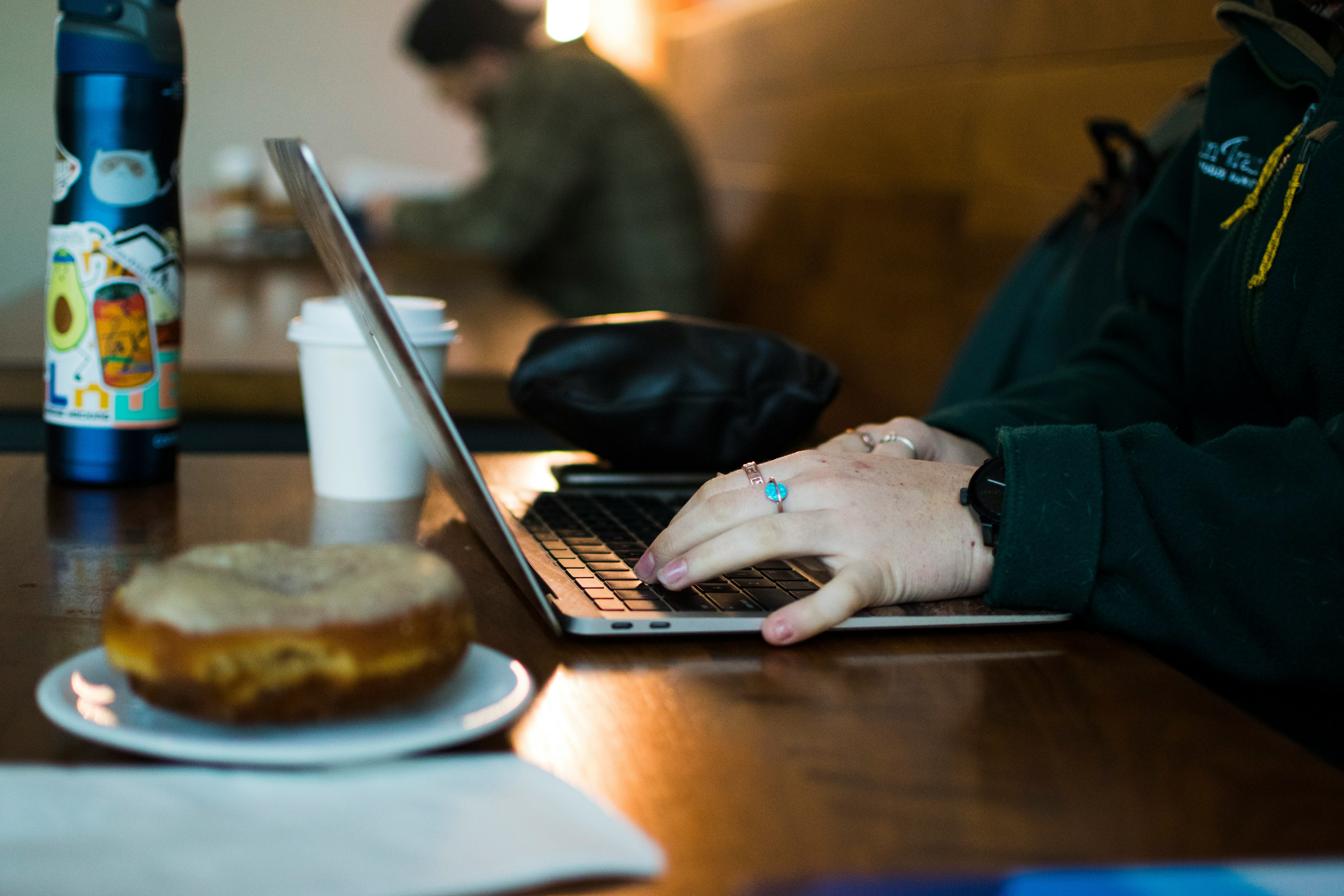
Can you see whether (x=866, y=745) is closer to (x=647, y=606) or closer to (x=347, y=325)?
(x=647, y=606)

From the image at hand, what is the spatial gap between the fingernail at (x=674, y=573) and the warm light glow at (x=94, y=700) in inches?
9.8

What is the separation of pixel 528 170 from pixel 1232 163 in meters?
2.22

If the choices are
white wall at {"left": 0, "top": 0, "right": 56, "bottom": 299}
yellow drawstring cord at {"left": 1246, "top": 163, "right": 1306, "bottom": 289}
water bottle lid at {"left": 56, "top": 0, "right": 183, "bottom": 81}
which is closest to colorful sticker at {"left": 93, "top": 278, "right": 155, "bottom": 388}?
water bottle lid at {"left": 56, "top": 0, "right": 183, "bottom": 81}

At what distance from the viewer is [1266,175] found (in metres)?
0.80

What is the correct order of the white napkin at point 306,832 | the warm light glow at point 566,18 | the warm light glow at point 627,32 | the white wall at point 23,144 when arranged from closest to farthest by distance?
the white napkin at point 306,832
the warm light glow at point 627,32
the white wall at point 23,144
the warm light glow at point 566,18

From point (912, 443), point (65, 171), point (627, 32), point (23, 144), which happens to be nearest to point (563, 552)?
point (912, 443)

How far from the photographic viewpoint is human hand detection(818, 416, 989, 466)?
789 millimetres

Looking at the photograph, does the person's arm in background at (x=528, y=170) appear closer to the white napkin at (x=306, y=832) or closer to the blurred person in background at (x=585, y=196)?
the blurred person in background at (x=585, y=196)

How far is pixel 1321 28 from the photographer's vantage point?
81cm

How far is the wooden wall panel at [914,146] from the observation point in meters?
1.49

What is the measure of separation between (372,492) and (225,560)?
0.38 meters

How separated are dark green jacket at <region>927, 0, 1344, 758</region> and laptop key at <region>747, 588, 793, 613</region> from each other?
0.34 feet

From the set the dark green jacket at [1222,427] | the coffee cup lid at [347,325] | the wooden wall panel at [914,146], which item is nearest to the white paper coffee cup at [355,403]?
the coffee cup lid at [347,325]

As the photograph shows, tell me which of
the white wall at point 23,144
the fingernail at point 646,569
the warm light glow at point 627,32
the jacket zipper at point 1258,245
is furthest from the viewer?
the white wall at point 23,144
